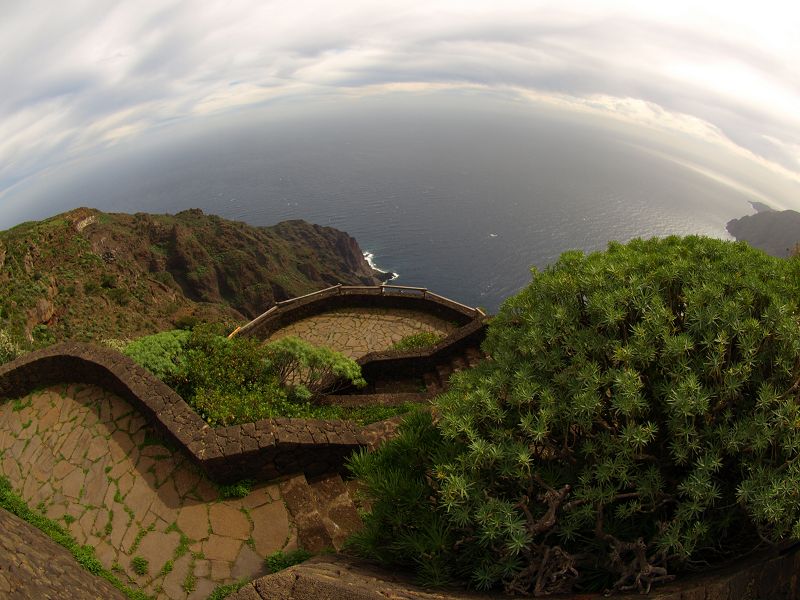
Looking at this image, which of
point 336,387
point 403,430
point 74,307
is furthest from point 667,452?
point 74,307

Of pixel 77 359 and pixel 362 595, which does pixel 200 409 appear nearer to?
pixel 77 359

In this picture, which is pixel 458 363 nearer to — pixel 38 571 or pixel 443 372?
pixel 443 372

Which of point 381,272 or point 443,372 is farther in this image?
point 381,272

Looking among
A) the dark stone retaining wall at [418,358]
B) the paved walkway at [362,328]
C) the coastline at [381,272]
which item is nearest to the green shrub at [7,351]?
the paved walkway at [362,328]

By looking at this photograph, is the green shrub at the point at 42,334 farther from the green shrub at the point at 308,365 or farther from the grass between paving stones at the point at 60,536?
the grass between paving stones at the point at 60,536

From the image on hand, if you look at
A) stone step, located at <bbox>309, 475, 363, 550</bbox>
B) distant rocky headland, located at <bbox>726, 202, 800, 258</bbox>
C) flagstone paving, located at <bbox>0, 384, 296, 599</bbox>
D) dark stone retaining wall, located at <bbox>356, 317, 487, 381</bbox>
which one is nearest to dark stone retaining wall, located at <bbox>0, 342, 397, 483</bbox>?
stone step, located at <bbox>309, 475, 363, 550</bbox>

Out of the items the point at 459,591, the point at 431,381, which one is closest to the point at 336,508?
the point at 459,591

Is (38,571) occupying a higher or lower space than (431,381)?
lower
